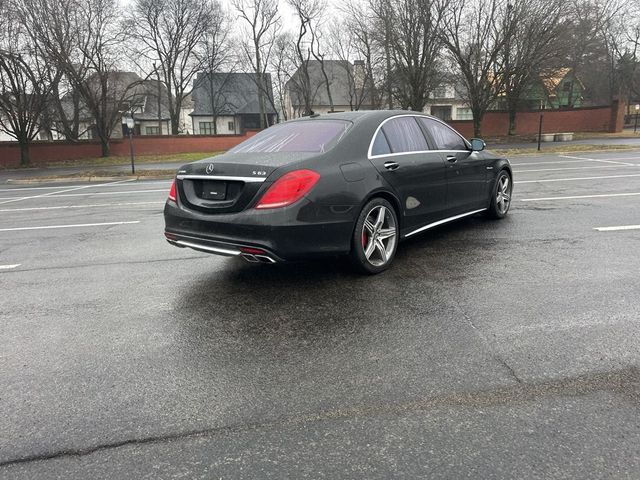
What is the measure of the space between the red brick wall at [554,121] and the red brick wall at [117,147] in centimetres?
2219

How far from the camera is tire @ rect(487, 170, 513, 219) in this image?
681 centimetres

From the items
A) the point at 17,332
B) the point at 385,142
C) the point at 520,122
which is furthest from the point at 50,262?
the point at 520,122

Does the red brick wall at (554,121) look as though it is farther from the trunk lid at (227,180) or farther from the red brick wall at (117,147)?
the trunk lid at (227,180)

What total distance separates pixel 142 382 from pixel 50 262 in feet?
12.0

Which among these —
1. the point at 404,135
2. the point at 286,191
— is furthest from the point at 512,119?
the point at 286,191

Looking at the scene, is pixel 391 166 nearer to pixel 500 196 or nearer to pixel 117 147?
pixel 500 196

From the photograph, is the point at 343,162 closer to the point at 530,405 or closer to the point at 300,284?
the point at 300,284

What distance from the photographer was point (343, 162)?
4.30 meters

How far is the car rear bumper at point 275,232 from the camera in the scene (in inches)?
153

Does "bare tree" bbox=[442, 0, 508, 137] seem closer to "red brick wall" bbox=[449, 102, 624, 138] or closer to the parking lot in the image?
"red brick wall" bbox=[449, 102, 624, 138]

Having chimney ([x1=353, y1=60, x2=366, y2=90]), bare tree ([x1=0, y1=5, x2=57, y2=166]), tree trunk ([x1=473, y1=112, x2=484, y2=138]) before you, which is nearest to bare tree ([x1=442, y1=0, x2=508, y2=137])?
tree trunk ([x1=473, y1=112, x2=484, y2=138])

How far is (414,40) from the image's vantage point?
3216cm

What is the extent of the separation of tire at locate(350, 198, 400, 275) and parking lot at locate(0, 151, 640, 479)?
16 cm

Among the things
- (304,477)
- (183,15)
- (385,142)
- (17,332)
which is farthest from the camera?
(183,15)
